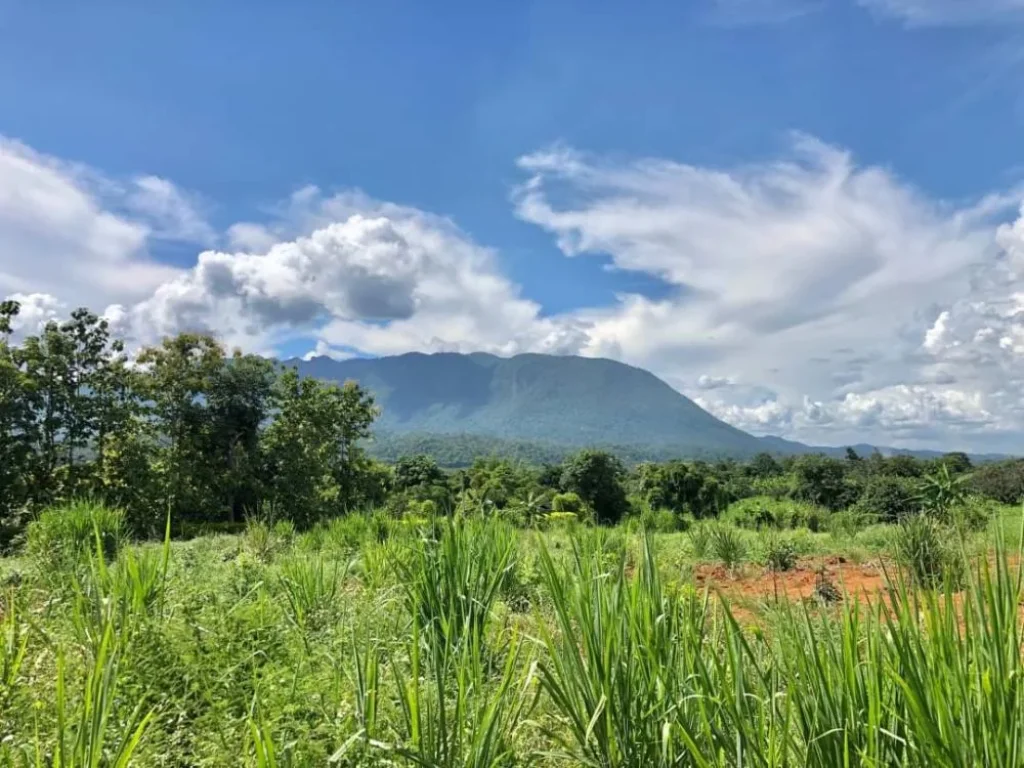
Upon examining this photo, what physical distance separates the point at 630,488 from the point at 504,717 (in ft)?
188

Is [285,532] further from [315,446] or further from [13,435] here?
[315,446]

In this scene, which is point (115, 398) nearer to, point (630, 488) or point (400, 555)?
point (400, 555)

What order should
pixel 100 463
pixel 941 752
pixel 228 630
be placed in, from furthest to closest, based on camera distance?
pixel 100 463 → pixel 228 630 → pixel 941 752

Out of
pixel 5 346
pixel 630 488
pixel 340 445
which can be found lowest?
pixel 630 488

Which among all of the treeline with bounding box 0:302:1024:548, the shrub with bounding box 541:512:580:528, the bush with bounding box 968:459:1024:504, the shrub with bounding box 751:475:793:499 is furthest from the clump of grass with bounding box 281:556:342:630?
the shrub with bounding box 751:475:793:499

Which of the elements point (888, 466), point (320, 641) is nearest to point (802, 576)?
point (320, 641)

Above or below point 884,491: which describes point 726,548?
above

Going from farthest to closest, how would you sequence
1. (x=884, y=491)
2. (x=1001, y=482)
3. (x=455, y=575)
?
(x=884, y=491), (x=1001, y=482), (x=455, y=575)

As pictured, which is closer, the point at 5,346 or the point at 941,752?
the point at 941,752

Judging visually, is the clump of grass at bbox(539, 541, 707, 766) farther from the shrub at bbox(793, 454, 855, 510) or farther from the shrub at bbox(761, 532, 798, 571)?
the shrub at bbox(793, 454, 855, 510)

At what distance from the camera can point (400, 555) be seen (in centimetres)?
400

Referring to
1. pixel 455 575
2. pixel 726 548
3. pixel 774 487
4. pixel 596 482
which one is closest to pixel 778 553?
pixel 726 548

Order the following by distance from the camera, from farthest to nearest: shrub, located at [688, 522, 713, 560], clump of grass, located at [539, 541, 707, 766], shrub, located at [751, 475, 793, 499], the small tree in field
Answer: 1. shrub, located at [751, 475, 793, 499]
2. the small tree in field
3. shrub, located at [688, 522, 713, 560]
4. clump of grass, located at [539, 541, 707, 766]

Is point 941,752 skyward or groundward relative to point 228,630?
skyward
